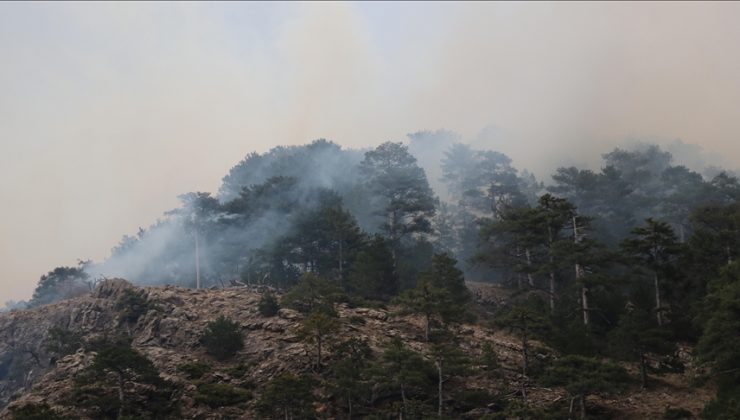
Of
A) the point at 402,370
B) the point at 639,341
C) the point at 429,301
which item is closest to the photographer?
the point at 402,370

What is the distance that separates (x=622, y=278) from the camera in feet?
172

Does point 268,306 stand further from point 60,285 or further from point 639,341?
point 60,285

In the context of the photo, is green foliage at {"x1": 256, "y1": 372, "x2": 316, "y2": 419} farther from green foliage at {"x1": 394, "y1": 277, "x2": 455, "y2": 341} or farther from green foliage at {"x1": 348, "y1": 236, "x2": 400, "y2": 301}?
green foliage at {"x1": 348, "y1": 236, "x2": 400, "y2": 301}

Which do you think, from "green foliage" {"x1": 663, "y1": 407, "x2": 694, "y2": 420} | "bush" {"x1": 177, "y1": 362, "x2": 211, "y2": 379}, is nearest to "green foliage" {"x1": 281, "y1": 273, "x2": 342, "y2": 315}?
"bush" {"x1": 177, "y1": 362, "x2": 211, "y2": 379}

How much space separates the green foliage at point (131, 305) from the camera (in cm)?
5544

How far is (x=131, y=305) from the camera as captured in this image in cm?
5603

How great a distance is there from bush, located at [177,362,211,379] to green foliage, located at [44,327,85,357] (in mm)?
11962

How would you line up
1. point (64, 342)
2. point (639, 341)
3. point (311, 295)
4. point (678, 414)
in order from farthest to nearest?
1. point (64, 342)
2. point (311, 295)
3. point (639, 341)
4. point (678, 414)

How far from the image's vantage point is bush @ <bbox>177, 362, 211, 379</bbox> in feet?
145

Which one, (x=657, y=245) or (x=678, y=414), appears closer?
(x=678, y=414)

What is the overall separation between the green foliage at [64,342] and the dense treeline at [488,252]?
18538 millimetres

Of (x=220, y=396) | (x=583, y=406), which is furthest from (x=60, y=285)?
(x=583, y=406)

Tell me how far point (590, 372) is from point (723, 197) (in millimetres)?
54255

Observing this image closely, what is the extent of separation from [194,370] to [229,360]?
396 cm
